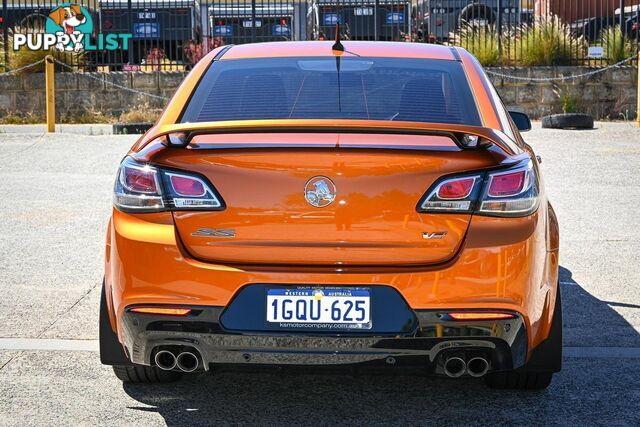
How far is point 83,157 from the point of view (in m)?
14.0

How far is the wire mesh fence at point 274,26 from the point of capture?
64.8 ft

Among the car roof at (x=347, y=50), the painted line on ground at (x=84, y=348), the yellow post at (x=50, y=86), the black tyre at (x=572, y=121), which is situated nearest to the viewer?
the car roof at (x=347, y=50)

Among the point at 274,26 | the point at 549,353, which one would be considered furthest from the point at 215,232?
the point at 274,26

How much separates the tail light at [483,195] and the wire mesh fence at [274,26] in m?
16.0

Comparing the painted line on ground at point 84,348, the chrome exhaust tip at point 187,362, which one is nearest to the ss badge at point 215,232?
the chrome exhaust tip at point 187,362

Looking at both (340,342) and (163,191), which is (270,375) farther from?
(163,191)

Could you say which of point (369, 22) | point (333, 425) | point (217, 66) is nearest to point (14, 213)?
point (217, 66)

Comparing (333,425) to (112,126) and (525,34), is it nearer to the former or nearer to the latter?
(112,126)

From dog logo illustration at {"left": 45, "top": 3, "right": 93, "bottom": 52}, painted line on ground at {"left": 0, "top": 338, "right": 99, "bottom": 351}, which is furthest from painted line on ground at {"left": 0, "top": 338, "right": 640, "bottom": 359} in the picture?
dog logo illustration at {"left": 45, "top": 3, "right": 93, "bottom": 52}

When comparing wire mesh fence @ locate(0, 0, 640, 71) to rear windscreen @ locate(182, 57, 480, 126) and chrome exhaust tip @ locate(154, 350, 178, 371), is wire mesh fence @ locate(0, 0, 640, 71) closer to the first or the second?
rear windscreen @ locate(182, 57, 480, 126)

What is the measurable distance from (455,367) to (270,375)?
1216mm

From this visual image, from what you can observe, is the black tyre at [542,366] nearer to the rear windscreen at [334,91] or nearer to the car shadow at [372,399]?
the car shadow at [372,399]

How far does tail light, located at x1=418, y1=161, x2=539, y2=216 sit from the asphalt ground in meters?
0.88

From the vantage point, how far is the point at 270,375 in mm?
4898
